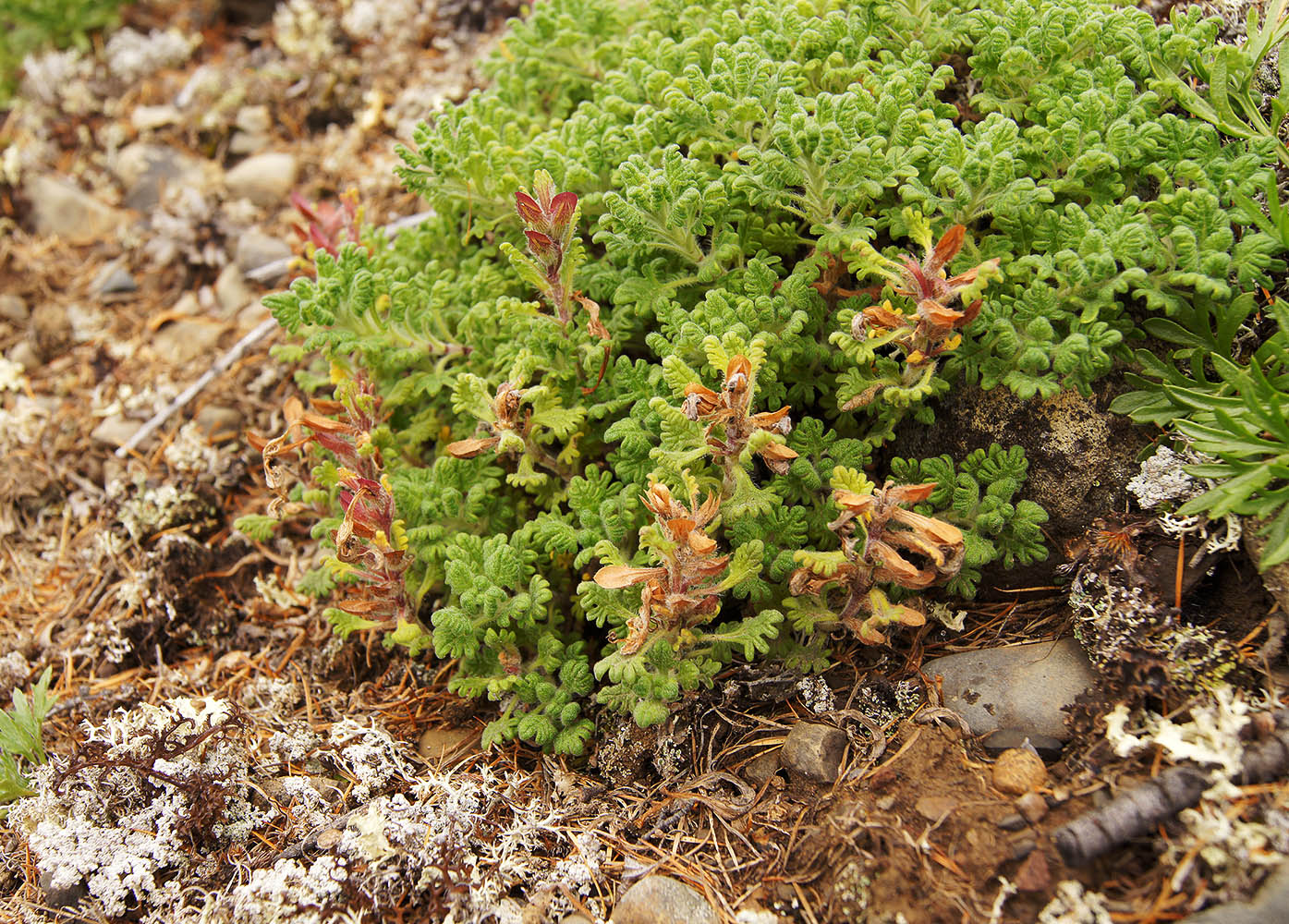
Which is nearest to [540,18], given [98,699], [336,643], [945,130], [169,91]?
[945,130]

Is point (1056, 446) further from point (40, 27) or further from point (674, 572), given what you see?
point (40, 27)

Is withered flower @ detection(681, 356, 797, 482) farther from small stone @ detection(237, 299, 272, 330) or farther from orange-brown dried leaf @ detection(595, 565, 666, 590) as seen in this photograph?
small stone @ detection(237, 299, 272, 330)

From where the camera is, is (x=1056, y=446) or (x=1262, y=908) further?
(x=1056, y=446)

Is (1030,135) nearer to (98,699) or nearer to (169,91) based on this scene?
(98,699)

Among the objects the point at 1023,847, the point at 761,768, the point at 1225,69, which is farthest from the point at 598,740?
the point at 1225,69

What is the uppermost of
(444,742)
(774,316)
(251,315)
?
(774,316)

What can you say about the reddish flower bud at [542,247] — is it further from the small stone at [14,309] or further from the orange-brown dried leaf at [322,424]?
the small stone at [14,309]

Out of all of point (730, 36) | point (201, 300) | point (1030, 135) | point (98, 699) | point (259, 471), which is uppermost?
point (730, 36)
